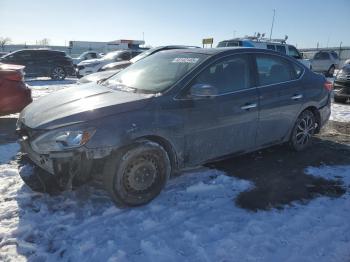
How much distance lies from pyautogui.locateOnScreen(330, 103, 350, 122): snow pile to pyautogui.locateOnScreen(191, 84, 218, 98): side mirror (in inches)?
223

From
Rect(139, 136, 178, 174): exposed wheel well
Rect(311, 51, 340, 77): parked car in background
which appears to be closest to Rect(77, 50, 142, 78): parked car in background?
Rect(311, 51, 340, 77): parked car in background

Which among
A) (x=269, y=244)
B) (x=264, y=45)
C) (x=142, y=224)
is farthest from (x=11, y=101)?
(x=264, y=45)

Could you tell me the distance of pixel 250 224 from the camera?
3533mm

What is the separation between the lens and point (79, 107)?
3.78m

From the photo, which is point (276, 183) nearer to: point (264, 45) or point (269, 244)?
point (269, 244)

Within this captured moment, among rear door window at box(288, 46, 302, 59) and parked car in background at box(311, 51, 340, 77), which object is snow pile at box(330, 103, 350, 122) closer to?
rear door window at box(288, 46, 302, 59)

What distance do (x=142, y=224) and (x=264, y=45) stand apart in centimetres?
1534

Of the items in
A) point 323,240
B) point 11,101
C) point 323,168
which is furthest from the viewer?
point 11,101

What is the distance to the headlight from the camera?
3.43 metres

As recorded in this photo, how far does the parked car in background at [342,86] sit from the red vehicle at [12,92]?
354 inches

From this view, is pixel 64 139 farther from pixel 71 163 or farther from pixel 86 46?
pixel 86 46

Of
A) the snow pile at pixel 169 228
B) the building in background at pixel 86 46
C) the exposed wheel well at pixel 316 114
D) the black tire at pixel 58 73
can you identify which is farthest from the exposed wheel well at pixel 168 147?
the building in background at pixel 86 46

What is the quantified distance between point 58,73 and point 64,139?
16606mm

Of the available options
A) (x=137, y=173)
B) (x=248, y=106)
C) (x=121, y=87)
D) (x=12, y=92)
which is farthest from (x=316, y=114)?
(x=12, y=92)
